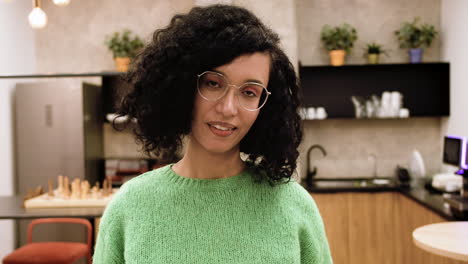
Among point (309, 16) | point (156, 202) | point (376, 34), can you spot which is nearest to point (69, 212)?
point (156, 202)

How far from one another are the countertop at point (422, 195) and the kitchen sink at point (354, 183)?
18mm

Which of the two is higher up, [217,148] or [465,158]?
[217,148]

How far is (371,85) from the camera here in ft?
15.7

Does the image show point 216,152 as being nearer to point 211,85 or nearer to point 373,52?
point 211,85

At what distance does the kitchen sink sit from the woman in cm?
317

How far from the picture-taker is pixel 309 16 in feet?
16.0

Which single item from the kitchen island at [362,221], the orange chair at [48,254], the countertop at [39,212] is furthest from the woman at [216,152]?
the kitchen island at [362,221]

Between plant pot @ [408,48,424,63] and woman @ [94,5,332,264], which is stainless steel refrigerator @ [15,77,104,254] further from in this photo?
woman @ [94,5,332,264]

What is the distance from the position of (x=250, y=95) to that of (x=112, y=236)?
45cm

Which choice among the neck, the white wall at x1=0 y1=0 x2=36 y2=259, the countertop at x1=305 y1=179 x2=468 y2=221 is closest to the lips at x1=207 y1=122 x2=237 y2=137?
the neck

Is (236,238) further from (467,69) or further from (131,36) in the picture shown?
(131,36)

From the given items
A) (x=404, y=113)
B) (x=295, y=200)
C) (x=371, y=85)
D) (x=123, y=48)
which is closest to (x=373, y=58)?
(x=371, y=85)

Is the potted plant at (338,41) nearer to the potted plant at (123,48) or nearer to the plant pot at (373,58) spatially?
the plant pot at (373,58)

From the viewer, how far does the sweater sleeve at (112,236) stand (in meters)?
1.11
